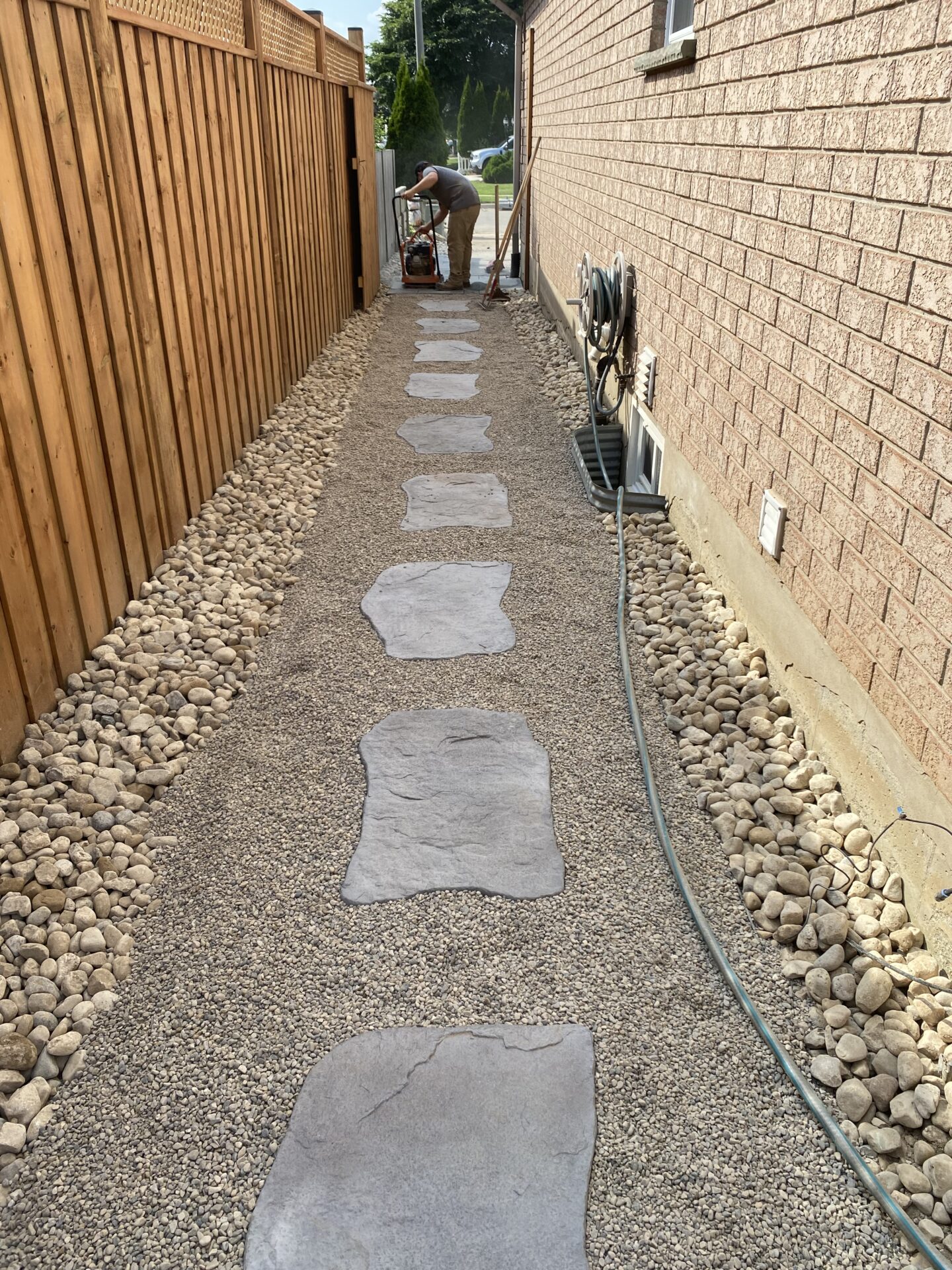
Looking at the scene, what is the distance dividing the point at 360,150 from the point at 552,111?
1.93 metres

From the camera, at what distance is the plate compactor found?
1115 cm

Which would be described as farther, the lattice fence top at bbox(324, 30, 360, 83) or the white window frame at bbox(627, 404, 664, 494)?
the lattice fence top at bbox(324, 30, 360, 83)

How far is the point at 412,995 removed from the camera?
6.93 ft

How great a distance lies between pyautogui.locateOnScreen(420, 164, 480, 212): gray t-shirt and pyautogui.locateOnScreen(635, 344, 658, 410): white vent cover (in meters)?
6.35

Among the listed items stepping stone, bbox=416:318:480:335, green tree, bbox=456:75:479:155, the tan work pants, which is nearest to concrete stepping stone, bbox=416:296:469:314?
stepping stone, bbox=416:318:480:335

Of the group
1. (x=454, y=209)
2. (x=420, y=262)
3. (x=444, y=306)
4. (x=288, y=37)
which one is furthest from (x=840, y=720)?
(x=420, y=262)

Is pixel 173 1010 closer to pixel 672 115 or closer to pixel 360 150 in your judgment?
pixel 672 115

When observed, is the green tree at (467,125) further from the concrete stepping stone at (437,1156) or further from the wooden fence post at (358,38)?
the concrete stepping stone at (437,1156)

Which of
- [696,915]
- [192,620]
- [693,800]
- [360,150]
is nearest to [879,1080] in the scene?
[696,915]

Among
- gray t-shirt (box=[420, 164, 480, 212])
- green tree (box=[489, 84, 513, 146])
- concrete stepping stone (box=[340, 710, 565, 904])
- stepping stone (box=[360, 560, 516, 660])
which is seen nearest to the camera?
concrete stepping stone (box=[340, 710, 565, 904])

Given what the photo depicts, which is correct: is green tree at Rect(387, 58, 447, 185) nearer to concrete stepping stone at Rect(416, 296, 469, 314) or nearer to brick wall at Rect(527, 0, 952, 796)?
concrete stepping stone at Rect(416, 296, 469, 314)

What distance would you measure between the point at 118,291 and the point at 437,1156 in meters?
3.03

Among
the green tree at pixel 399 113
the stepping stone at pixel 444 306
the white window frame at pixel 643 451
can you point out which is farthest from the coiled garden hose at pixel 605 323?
the green tree at pixel 399 113

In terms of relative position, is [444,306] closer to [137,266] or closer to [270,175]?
[270,175]
